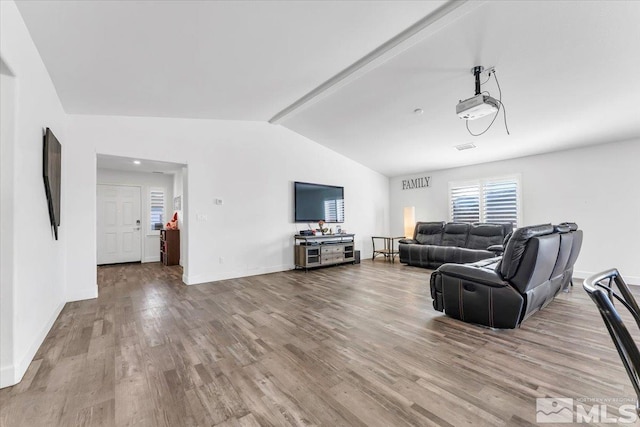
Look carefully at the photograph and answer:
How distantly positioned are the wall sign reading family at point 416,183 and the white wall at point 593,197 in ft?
5.58

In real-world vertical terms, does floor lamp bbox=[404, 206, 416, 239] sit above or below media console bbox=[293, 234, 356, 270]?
above

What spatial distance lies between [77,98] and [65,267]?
223 cm

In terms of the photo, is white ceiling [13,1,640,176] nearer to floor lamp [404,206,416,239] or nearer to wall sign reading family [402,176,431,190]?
wall sign reading family [402,176,431,190]

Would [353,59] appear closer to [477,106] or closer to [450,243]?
[477,106]

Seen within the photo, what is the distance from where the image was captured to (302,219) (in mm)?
6016

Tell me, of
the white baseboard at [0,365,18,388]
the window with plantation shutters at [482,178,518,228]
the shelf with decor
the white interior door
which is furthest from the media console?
the white interior door

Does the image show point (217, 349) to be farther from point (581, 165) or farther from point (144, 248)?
point (581, 165)

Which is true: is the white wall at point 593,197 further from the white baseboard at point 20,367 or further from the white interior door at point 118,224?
the white interior door at point 118,224

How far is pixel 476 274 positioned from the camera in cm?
272

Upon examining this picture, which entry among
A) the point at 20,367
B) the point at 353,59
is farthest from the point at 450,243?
the point at 20,367

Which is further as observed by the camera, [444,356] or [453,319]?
[453,319]

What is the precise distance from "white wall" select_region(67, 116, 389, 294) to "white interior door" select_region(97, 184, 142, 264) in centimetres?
311

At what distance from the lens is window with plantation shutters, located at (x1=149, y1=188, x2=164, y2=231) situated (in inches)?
277

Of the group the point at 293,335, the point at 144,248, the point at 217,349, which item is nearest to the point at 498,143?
the point at 293,335
